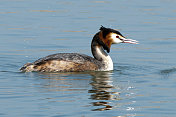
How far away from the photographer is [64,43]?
18750mm

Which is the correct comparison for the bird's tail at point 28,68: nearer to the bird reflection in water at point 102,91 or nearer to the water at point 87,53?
the water at point 87,53

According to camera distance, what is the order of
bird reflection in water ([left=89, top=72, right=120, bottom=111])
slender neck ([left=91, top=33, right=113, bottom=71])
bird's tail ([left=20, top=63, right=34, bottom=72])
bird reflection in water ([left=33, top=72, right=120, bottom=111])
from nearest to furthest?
bird reflection in water ([left=89, top=72, right=120, bottom=111])
bird reflection in water ([left=33, top=72, right=120, bottom=111])
bird's tail ([left=20, top=63, right=34, bottom=72])
slender neck ([left=91, top=33, right=113, bottom=71])

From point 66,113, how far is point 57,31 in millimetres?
10609

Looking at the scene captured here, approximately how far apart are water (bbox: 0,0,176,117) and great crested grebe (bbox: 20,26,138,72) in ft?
1.01

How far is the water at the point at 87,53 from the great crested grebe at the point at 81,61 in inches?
12.1

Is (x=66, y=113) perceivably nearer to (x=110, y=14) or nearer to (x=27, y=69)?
(x=27, y=69)

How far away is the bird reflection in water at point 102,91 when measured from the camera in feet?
36.3

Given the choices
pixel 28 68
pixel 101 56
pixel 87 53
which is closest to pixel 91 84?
pixel 28 68

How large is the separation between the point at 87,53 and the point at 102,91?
17.6 feet

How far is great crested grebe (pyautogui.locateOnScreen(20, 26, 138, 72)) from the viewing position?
1424cm

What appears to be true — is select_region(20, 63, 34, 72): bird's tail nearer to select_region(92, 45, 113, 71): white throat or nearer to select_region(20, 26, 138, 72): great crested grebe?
select_region(20, 26, 138, 72): great crested grebe

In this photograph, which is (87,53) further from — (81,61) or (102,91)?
(102,91)

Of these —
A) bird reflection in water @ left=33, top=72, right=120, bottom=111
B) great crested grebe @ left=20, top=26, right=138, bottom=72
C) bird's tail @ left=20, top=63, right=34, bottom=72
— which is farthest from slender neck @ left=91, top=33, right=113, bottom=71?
bird's tail @ left=20, top=63, right=34, bottom=72

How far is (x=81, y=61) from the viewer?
14562 mm
